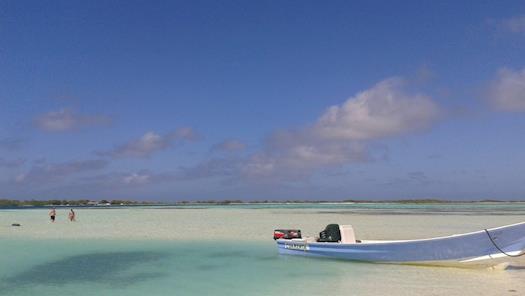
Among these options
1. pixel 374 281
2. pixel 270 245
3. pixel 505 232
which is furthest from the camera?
pixel 270 245

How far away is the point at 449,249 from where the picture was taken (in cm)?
1558

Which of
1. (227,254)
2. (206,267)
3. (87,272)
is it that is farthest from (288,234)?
(87,272)

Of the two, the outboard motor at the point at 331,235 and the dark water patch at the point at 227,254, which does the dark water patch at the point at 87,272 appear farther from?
the outboard motor at the point at 331,235

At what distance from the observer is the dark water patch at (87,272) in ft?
46.4

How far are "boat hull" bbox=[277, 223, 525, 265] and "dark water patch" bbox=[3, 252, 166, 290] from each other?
290 inches

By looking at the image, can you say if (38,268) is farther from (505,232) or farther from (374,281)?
(505,232)

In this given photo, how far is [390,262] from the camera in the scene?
54.7 feet

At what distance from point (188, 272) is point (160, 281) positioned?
1.74 metres

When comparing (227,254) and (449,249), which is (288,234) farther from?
(449,249)

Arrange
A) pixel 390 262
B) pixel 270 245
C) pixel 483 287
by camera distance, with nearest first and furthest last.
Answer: pixel 483 287 < pixel 390 262 < pixel 270 245

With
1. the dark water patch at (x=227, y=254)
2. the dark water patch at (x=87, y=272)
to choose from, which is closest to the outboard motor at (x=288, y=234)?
the dark water patch at (x=227, y=254)

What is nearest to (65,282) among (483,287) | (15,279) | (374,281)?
(15,279)

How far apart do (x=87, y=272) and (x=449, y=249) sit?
1198cm

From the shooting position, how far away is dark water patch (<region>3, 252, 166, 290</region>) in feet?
46.4
